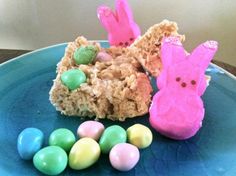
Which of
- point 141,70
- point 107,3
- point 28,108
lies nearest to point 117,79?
point 141,70

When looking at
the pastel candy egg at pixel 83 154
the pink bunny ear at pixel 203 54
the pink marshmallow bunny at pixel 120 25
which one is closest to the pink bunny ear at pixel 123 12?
the pink marshmallow bunny at pixel 120 25

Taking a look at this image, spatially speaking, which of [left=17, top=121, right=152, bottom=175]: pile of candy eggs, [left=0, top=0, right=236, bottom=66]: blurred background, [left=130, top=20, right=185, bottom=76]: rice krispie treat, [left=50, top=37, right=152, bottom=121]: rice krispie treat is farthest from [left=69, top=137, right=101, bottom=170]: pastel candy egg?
[left=0, top=0, right=236, bottom=66]: blurred background

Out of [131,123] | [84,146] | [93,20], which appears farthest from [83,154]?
[93,20]

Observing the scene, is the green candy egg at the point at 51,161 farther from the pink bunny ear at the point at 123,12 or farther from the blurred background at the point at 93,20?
the blurred background at the point at 93,20

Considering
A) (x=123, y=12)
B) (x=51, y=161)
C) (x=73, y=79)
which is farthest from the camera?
(x=123, y=12)

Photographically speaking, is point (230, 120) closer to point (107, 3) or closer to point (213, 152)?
point (213, 152)

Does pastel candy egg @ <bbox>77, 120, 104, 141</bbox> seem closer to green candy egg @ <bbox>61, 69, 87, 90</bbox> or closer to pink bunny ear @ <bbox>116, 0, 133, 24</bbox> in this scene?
green candy egg @ <bbox>61, 69, 87, 90</bbox>

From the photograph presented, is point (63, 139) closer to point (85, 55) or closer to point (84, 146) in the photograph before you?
point (84, 146)
